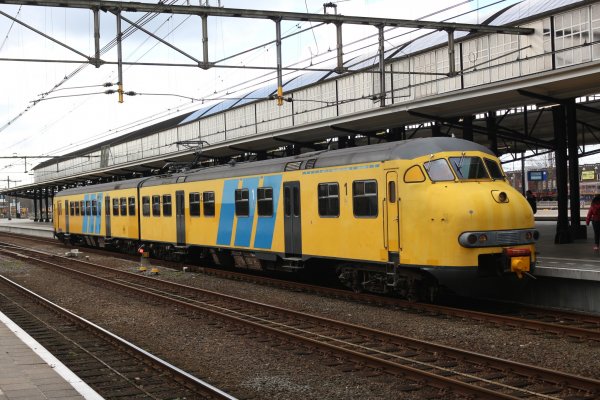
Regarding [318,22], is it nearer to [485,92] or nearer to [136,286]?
[485,92]

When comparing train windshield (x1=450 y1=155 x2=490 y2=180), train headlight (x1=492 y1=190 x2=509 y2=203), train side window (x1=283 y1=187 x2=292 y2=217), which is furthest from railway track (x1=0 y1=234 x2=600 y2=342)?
train windshield (x1=450 y1=155 x2=490 y2=180)

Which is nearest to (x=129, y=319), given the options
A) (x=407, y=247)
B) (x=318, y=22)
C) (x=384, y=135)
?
(x=407, y=247)

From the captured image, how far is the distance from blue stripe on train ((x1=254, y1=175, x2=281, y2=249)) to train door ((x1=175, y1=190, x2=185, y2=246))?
504 cm

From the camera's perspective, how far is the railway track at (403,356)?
7.13 meters

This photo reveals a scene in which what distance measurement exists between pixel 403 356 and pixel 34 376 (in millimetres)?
4615

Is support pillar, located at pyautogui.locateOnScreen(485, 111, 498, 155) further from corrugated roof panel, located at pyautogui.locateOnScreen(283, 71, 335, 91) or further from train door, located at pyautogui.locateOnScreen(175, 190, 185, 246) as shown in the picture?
corrugated roof panel, located at pyautogui.locateOnScreen(283, 71, 335, 91)

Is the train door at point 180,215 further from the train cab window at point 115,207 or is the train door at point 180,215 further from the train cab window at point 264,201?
the train cab window at point 115,207

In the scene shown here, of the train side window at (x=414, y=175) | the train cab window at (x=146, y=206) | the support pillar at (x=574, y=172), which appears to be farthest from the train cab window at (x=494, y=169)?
the train cab window at (x=146, y=206)

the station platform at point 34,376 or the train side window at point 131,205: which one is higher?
the train side window at point 131,205

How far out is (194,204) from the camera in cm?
2033

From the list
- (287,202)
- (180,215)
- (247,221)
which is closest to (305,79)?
(180,215)

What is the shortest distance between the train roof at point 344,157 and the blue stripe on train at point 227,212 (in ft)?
0.98

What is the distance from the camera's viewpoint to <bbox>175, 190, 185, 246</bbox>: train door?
2122cm

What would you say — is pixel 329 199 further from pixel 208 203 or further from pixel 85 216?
pixel 85 216
